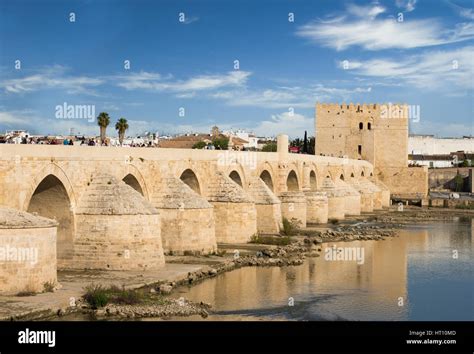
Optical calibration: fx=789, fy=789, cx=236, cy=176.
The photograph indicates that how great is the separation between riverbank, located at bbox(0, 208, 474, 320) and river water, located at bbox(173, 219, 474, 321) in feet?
1.23

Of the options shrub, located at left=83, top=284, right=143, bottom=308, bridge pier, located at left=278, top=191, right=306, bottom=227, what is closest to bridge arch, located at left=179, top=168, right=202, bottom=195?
bridge pier, located at left=278, top=191, right=306, bottom=227

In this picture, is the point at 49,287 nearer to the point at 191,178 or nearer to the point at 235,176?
the point at 191,178

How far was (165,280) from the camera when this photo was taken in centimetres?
1753

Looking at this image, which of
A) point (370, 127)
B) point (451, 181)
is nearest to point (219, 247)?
point (370, 127)

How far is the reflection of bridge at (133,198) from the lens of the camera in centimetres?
1758

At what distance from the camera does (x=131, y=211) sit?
1878cm

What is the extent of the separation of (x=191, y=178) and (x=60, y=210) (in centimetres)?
760

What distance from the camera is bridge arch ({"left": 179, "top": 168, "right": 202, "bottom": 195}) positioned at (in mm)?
25358

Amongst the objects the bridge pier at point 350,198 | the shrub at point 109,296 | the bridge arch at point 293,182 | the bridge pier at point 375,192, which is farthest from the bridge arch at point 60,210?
the bridge pier at point 375,192

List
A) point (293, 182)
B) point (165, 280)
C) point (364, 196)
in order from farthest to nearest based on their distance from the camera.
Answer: point (364, 196)
point (293, 182)
point (165, 280)

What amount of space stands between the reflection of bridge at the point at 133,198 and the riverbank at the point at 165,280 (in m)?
0.66

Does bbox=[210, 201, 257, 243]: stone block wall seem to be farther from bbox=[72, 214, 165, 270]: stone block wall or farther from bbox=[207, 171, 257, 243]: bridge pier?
bbox=[72, 214, 165, 270]: stone block wall

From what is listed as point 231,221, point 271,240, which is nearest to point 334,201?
point 271,240
